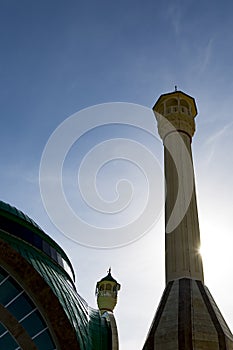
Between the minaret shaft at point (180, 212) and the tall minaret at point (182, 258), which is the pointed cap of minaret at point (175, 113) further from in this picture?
the minaret shaft at point (180, 212)

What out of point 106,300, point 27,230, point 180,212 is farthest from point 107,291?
point 27,230

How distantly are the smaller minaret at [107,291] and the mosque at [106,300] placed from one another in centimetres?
37

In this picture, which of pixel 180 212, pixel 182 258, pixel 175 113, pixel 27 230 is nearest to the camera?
pixel 27 230

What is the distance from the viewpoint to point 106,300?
44250 millimetres

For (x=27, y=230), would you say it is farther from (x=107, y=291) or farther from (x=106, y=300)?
(x=107, y=291)

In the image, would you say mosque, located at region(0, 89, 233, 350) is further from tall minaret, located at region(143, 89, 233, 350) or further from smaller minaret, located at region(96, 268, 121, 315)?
smaller minaret, located at region(96, 268, 121, 315)

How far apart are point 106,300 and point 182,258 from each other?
16.1 m

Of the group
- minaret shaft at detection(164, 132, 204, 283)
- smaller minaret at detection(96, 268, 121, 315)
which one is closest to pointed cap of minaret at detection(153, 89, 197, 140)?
minaret shaft at detection(164, 132, 204, 283)

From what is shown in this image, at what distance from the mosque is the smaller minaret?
37cm

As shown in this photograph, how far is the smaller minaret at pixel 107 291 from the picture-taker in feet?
144

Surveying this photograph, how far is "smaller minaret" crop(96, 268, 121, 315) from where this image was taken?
4394 cm

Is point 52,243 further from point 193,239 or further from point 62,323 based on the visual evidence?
point 193,239

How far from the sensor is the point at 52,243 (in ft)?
80.1

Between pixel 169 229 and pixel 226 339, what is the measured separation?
9708 millimetres
